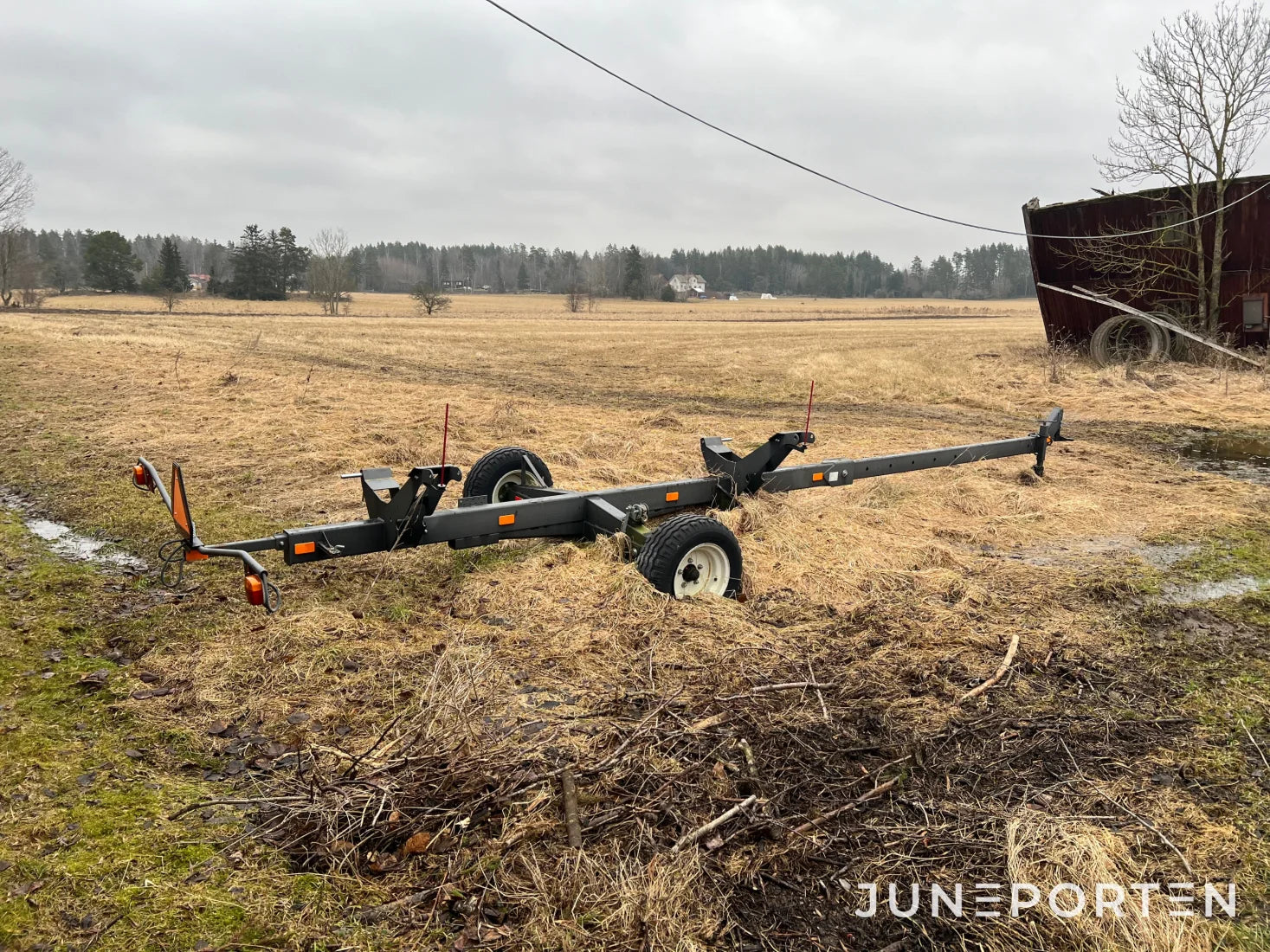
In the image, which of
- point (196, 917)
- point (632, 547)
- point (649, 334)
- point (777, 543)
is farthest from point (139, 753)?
point (649, 334)

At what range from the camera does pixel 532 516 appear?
5965 millimetres

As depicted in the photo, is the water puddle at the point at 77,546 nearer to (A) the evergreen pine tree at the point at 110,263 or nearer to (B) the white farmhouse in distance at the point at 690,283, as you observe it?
(A) the evergreen pine tree at the point at 110,263

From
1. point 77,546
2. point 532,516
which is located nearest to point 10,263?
point 77,546

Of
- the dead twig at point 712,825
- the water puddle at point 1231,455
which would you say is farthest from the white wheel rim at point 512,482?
the water puddle at point 1231,455

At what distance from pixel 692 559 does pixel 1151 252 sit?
19808mm

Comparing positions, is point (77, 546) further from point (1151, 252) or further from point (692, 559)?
point (1151, 252)

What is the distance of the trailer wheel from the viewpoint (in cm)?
545

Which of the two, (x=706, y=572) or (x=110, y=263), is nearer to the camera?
(x=706, y=572)

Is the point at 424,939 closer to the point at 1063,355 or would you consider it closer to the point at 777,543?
the point at 777,543

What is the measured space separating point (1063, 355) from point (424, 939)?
22552 mm

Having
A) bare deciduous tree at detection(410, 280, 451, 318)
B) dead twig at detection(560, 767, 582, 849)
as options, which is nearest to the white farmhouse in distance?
bare deciduous tree at detection(410, 280, 451, 318)

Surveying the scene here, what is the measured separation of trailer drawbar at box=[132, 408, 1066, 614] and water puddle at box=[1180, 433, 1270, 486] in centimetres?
596

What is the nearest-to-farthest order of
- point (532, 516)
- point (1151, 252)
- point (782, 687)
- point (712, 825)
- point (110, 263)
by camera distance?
1. point (712, 825)
2. point (782, 687)
3. point (532, 516)
4. point (1151, 252)
5. point (110, 263)

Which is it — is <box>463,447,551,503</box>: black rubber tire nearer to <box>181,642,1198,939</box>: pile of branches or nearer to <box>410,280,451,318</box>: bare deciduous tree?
<box>181,642,1198,939</box>: pile of branches
